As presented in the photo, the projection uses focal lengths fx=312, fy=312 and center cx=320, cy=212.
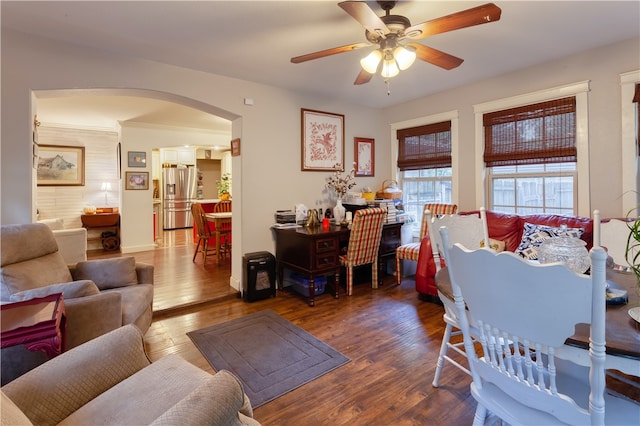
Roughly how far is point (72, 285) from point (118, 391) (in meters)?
1.14

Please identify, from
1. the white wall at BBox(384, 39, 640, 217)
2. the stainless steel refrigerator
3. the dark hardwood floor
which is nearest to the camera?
the dark hardwood floor

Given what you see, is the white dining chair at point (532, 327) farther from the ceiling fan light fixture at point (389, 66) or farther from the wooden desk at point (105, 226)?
the wooden desk at point (105, 226)

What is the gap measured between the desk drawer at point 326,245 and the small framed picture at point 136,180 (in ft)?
14.8

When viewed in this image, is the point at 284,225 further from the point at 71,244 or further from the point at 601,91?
the point at 601,91

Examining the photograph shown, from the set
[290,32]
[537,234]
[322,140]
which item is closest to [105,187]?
[322,140]

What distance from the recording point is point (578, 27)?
99.0 inches

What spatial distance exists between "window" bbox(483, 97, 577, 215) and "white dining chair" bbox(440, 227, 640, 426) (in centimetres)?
265

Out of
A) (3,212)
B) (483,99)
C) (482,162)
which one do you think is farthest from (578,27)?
(3,212)

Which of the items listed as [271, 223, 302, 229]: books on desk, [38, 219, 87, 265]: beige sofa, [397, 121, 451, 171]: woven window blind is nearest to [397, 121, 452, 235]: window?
[397, 121, 451, 171]: woven window blind

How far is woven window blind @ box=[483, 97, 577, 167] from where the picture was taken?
3.15m

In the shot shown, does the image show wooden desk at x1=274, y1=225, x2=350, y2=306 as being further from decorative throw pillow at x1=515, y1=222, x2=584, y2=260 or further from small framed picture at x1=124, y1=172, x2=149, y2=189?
small framed picture at x1=124, y1=172, x2=149, y2=189

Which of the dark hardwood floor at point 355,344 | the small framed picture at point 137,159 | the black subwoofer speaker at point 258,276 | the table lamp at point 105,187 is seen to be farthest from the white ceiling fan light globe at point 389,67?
the table lamp at point 105,187

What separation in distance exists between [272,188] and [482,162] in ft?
8.56

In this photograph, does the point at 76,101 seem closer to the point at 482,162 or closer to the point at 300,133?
the point at 300,133
